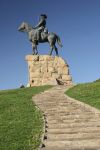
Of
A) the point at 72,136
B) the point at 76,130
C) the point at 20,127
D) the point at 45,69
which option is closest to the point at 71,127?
the point at 76,130

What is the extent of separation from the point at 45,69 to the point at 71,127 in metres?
32.8

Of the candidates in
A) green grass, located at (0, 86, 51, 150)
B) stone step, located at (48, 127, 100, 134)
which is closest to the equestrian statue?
green grass, located at (0, 86, 51, 150)

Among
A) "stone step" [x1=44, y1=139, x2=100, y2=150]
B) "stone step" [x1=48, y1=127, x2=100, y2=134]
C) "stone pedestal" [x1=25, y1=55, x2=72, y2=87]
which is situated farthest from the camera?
"stone pedestal" [x1=25, y1=55, x2=72, y2=87]

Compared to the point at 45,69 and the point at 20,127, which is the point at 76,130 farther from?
the point at 45,69

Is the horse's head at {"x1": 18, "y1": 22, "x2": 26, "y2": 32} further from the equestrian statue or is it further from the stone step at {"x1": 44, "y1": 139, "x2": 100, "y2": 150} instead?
the stone step at {"x1": 44, "y1": 139, "x2": 100, "y2": 150}

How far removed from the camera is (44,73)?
1939 inches

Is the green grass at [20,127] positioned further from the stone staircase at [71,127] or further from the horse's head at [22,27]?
the horse's head at [22,27]

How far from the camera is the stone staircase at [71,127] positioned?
1386 cm

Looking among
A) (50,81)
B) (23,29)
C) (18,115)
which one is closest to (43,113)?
(18,115)

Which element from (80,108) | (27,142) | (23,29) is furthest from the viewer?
(23,29)

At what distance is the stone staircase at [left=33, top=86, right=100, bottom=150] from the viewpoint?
13859mm

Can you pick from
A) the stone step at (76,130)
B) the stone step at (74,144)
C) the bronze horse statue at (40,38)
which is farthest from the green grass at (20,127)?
the bronze horse statue at (40,38)

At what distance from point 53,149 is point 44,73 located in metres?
35.9

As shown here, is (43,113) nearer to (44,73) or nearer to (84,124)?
(84,124)
